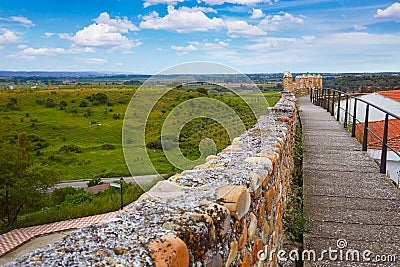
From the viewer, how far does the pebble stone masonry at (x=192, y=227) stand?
3.99ft

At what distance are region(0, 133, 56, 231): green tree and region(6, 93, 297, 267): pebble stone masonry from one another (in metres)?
27.8

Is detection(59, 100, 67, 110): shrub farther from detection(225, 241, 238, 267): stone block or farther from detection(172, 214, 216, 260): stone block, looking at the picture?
detection(172, 214, 216, 260): stone block

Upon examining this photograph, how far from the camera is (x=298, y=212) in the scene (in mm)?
4090

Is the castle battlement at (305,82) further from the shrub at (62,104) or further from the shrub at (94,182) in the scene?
the shrub at (62,104)

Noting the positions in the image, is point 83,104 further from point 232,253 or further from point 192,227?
point 192,227

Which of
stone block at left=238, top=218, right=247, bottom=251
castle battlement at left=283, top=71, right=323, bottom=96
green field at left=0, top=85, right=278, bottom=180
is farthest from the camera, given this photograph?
green field at left=0, top=85, right=278, bottom=180

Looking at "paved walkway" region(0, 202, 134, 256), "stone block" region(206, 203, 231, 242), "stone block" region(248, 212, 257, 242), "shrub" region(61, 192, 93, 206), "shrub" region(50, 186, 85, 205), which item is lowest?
"shrub" region(50, 186, 85, 205)

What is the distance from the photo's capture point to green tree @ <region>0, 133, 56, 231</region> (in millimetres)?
27938

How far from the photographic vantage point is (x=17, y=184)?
2820cm

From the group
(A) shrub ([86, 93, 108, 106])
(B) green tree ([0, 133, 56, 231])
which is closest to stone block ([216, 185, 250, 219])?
(B) green tree ([0, 133, 56, 231])

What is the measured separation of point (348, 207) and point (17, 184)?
28.7 meters

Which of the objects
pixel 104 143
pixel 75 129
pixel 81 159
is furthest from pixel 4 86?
pixel 81 159

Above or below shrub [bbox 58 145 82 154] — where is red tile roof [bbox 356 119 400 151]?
above

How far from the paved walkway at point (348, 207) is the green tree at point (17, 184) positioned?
26.1m
